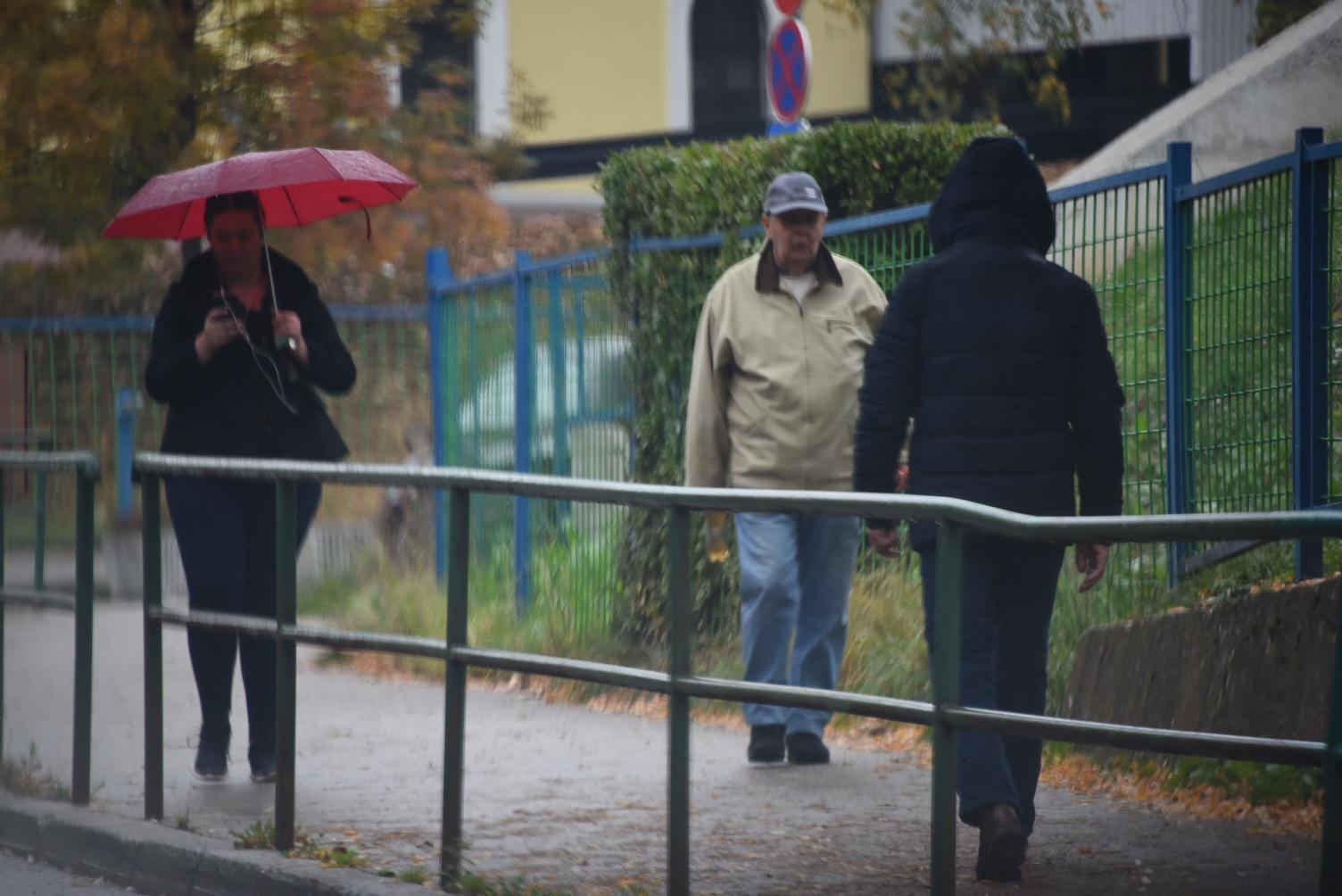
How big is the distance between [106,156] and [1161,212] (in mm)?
7114

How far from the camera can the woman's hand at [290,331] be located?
639 centimetres

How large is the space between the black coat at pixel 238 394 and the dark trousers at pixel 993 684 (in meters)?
2.88

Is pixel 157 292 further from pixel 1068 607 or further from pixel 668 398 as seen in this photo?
pixel 1068 607

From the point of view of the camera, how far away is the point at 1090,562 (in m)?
3.99

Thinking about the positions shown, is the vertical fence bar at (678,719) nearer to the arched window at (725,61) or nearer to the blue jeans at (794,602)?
the blue jeans at (794,602)

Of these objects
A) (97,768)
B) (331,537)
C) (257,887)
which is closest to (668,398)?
(331,537)

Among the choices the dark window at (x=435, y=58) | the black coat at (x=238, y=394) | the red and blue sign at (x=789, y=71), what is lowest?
the black coat at (x=238, y=394)

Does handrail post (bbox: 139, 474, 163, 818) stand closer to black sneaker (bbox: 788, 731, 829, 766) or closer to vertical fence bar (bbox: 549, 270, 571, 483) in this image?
black sneaker (bbox: 788, 731, 829, 766)

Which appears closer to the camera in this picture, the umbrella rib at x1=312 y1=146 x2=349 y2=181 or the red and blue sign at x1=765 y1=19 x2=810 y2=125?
the umbrella rib at x1=312 y1=146 x2=349 y2=181

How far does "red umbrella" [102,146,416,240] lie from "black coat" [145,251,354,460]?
0.28 m

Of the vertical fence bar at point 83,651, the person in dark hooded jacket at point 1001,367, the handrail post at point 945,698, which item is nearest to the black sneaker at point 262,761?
the vertical fence bar at point 83,651

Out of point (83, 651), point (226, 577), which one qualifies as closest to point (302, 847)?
point (226, 577)

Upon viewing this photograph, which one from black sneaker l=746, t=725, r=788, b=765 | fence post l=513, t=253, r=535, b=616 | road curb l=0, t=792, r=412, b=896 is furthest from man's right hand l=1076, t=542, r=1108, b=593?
fence post l=513, t=253, r=535, b=616

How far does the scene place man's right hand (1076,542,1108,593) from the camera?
3.82 m
